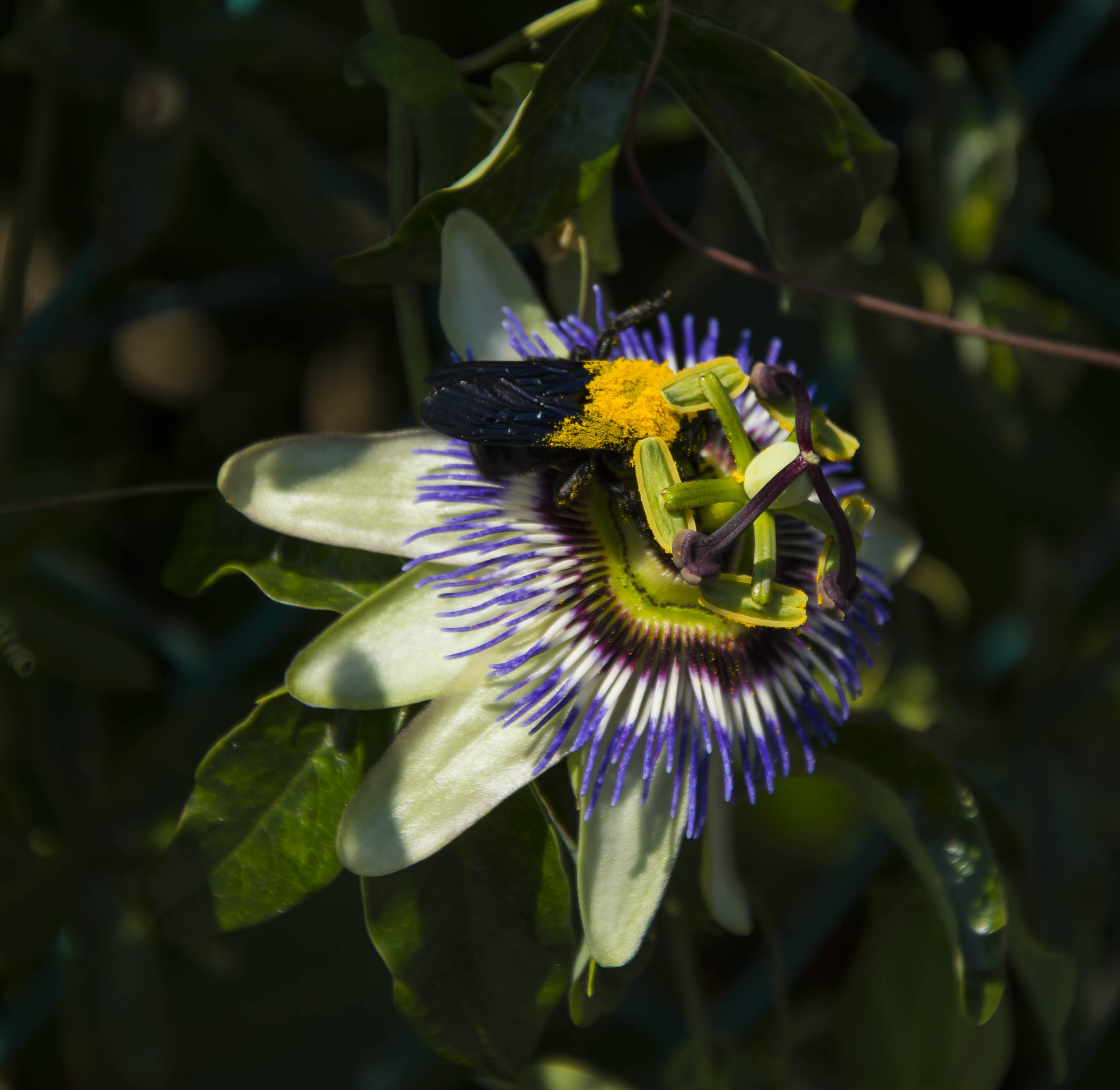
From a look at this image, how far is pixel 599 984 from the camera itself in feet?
3.86

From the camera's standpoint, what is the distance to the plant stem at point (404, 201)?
1181 millimetres

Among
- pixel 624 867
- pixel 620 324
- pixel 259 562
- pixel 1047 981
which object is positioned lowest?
pixel 1047 981

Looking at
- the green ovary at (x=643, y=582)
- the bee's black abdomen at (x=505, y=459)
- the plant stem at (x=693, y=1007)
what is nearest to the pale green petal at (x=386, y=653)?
the bee's black abdomen at (x=505, y=459)

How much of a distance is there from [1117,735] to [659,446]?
138 cm

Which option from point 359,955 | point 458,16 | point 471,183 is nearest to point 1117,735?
point 359,955

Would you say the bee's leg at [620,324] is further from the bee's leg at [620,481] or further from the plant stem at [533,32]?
the plant stem at [533,32]

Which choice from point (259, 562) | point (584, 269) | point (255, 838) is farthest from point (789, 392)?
point (255, 838)

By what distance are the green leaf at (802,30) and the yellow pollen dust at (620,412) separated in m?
0.35

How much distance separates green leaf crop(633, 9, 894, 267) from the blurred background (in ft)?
0.31

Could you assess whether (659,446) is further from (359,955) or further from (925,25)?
(925,25)

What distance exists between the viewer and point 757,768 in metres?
1.59

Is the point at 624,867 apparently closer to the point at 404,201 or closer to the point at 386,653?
the point at 386,653

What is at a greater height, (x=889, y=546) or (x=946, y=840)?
(x=889, y=546)

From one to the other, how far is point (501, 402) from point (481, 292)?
17 centimetres
